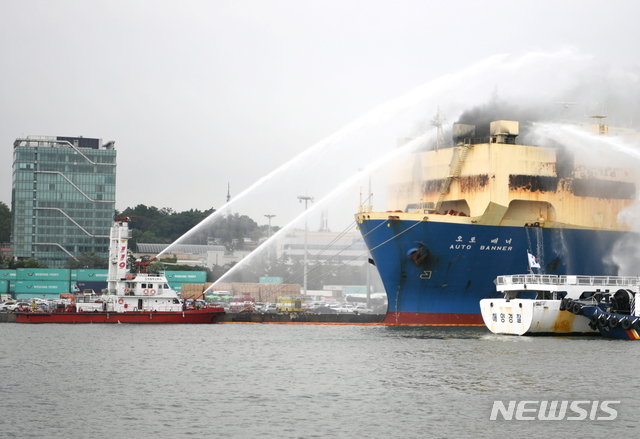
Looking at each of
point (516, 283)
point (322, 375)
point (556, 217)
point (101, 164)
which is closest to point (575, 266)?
point (556, 217)

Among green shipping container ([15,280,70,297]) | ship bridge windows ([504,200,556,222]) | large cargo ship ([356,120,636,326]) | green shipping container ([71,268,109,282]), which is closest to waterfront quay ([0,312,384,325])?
large cargo ship ([356,120,636,326])

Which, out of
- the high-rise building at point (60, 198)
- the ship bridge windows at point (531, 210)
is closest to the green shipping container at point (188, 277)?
the high-rise building at point (60, 198)

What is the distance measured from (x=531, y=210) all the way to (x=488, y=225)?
4.35 metres

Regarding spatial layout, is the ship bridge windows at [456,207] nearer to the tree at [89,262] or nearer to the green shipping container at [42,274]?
the green shipping container at [42,274]

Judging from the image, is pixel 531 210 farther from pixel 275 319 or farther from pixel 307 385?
pixel 307 385

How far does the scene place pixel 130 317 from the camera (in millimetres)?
67375

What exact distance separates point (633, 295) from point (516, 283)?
7.05 m

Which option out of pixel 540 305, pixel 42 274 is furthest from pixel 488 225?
pixel 42 274

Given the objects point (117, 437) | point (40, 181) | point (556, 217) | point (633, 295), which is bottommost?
point (117, 437)

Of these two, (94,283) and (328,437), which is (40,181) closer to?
(94,283)

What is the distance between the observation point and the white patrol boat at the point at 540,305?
54375 mm

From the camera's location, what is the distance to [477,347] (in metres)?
46.2

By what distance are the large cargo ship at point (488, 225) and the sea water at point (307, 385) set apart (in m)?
4.89

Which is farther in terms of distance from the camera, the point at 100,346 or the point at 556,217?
the point at 556,217
